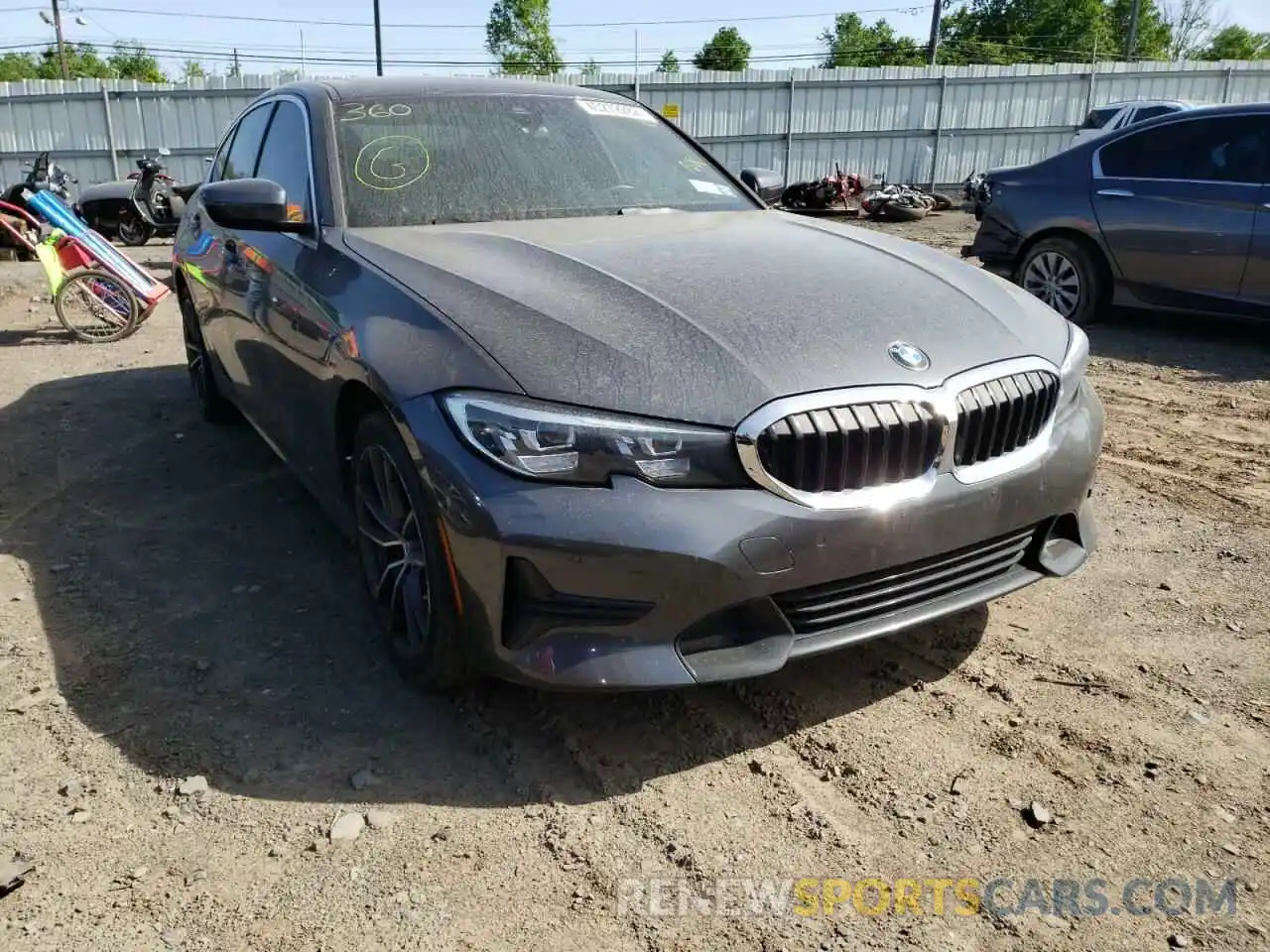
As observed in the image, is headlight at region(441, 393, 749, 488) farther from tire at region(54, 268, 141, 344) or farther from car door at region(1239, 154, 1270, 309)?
tire at region(54, 268, 141, 344)

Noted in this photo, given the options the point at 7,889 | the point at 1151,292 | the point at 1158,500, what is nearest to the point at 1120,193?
the point at 1151,292

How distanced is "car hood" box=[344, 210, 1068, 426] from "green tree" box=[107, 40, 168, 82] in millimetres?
69019

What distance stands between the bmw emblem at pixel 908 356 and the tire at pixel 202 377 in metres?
3.73

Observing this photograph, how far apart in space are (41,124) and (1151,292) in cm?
2053

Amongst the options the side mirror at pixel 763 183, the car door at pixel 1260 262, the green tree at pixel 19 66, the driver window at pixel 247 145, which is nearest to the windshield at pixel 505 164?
the side mirror at pixel 763 183

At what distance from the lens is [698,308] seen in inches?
103

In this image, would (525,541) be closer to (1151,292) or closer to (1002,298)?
(1002,298)

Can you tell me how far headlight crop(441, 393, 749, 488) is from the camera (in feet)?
7.34

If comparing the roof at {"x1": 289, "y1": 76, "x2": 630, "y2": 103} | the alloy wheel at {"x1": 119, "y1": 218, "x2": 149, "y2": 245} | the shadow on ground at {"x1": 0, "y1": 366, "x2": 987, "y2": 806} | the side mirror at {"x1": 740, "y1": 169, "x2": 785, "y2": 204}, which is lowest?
the alloy wheel at {"x1": 119, "y1": 218, "x2": 149, "y2": 245}

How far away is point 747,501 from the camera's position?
2240mm

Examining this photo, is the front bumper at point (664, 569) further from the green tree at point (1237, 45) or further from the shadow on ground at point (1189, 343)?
the green tree at point (1237, 45)

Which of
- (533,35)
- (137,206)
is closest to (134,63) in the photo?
(533,35)

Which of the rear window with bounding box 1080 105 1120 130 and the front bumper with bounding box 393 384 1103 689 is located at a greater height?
the rear window with bounding box 1080 105 1120 130

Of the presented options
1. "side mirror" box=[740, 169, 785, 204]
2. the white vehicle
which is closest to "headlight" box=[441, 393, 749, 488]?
"side mirror" box=[740, 169, 785, 204]
